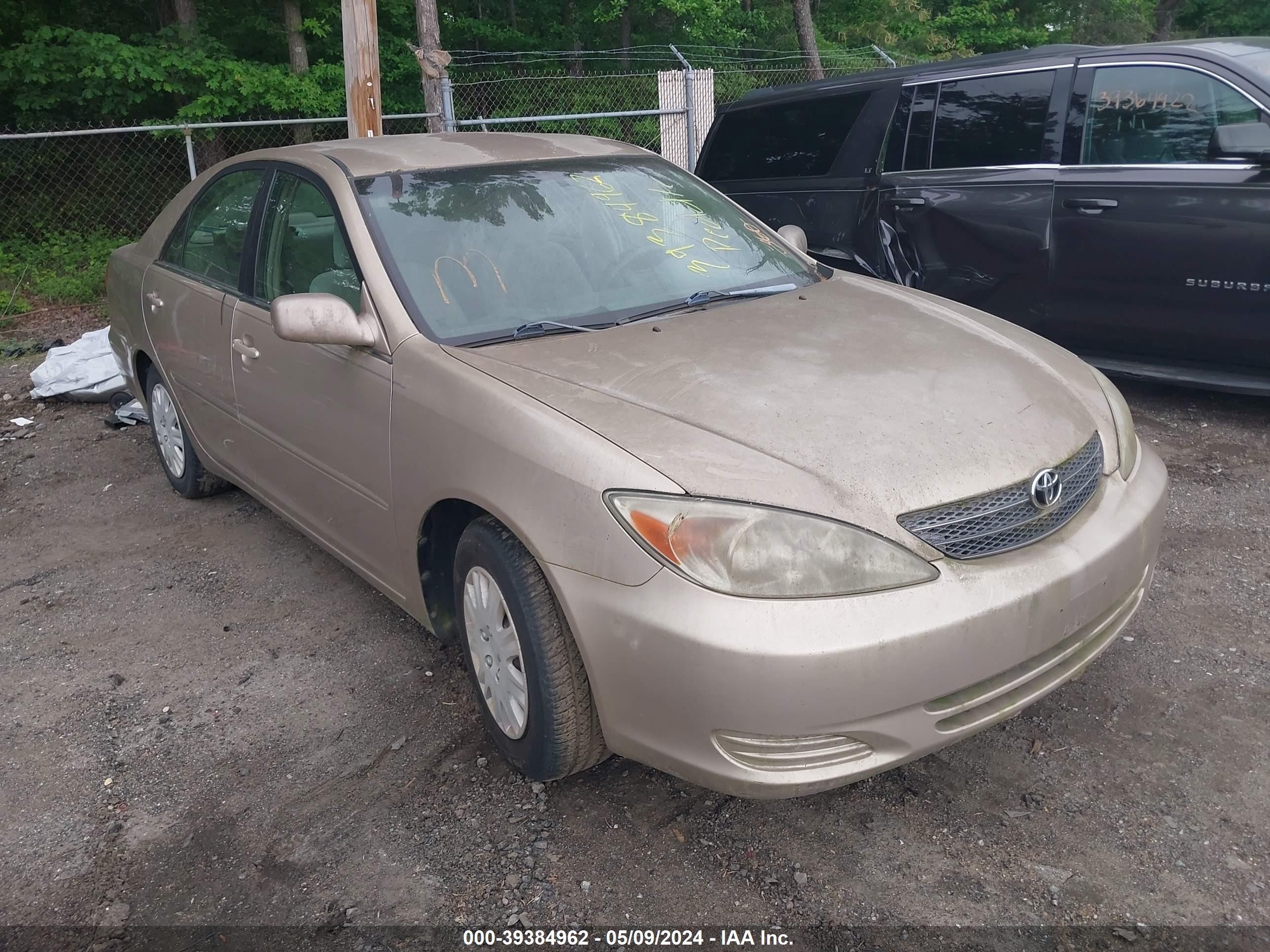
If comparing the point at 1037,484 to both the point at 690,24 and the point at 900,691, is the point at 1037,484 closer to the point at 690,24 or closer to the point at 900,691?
the point at 900,691

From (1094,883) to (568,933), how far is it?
47.5 inches

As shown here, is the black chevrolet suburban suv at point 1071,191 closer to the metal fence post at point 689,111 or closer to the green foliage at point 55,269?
the metal fence post at point 689,111

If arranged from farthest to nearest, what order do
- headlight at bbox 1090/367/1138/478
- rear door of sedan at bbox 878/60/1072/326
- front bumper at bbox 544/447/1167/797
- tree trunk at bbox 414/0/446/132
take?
1. tree trunk at bbox 414/0/446/132
2. rear door of sedan at bbox 878/60/1072/326
3. headlight at bbox 1090/367/1138/478
4. front bumper at bbox 544/447/1167/797

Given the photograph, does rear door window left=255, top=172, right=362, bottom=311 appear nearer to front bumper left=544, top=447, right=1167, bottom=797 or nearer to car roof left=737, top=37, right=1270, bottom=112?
front bumper left=544, top=447, right=1167, bottom=797

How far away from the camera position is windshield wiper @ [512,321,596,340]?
298 centimetres

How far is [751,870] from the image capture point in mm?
2443

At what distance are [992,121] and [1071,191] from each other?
0.66 metres

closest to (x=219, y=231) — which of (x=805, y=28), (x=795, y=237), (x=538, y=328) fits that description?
(x=538, y=328)

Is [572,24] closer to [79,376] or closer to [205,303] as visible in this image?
[79,376]

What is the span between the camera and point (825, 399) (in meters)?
2.56

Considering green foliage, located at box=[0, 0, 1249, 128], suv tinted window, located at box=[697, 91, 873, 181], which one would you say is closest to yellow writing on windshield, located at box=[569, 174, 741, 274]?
suv tinted window, located at box=[697, 91, 873, 181]

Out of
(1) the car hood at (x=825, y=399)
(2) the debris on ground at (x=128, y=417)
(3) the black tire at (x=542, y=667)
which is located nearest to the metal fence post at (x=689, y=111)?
(2) the debris on ground at (x=128, y=417)

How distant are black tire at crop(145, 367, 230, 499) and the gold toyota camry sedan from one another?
3.13 ft

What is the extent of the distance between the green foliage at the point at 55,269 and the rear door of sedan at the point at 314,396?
6404mm
